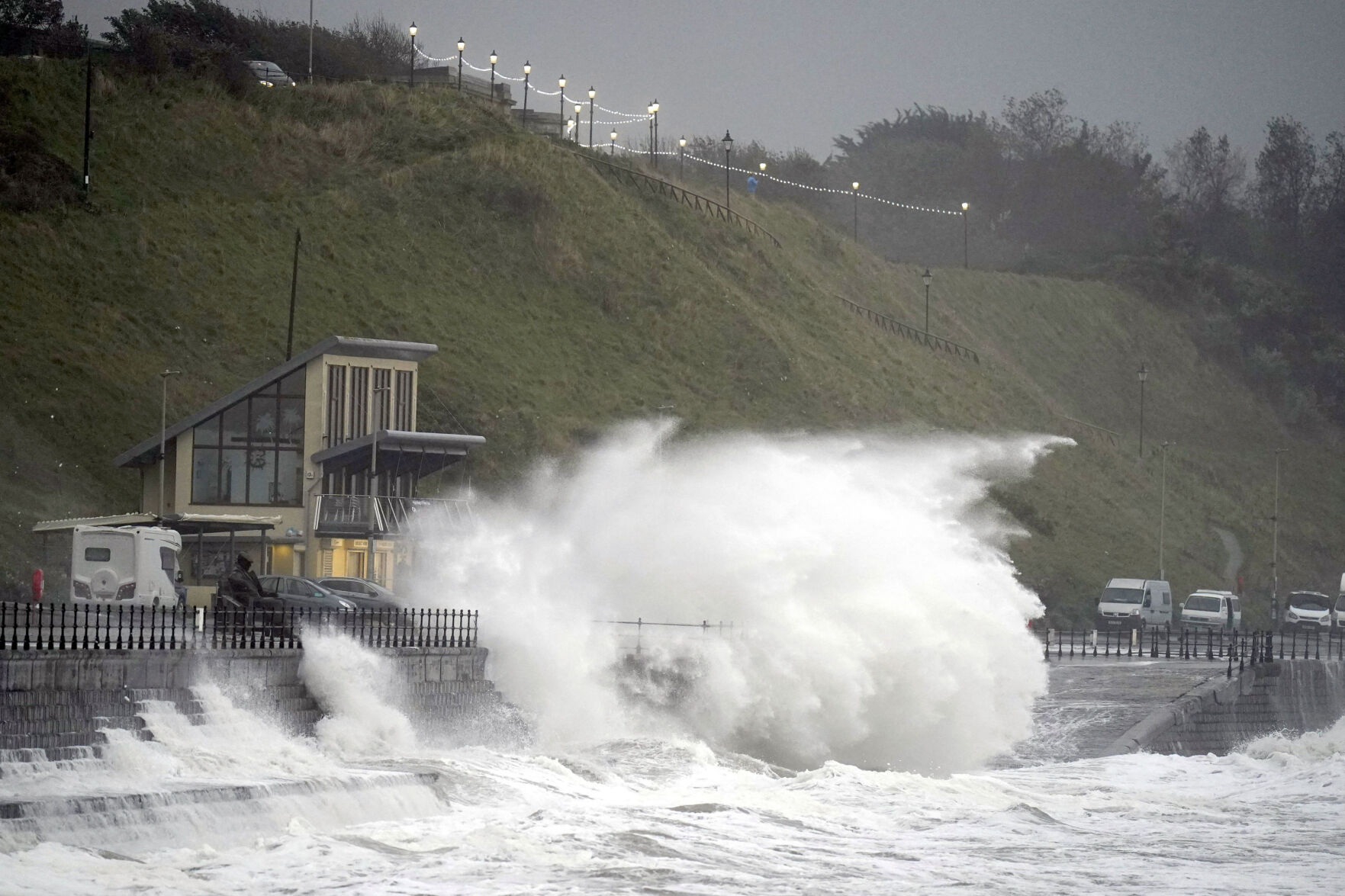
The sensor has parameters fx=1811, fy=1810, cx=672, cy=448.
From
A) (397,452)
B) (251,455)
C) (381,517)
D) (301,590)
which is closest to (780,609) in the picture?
(301,590)

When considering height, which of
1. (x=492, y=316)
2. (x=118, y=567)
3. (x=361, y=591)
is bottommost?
(x=361, y=591)

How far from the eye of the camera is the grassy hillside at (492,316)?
62.4 meters

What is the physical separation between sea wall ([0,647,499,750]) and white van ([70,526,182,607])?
32.3 ft

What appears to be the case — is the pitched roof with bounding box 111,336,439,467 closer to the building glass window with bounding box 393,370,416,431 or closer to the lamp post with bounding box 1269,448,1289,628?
the building glass window with bounding box 393,370,416,431

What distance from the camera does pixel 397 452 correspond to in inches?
1822

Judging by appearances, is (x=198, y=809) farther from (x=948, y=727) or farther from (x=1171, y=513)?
(x=1171, y=513)

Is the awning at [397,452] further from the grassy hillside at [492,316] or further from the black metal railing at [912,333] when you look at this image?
the black metal railing at [912,333]

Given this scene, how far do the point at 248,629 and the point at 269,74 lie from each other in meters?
75.5

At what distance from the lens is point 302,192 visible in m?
82.0

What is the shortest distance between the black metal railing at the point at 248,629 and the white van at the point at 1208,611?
3692 cm

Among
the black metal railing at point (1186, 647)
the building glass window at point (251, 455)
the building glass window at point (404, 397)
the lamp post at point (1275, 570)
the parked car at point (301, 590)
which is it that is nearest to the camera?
the parked car at point (301, 590)

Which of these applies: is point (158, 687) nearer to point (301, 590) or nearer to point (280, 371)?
point (301, 590)

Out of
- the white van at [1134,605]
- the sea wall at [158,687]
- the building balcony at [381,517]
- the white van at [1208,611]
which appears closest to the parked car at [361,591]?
the building balcony at [381,517]

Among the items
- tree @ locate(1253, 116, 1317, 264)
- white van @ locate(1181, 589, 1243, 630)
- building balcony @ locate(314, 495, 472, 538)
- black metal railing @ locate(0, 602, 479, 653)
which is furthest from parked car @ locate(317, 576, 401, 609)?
tree @ locate(1253, 116, 1317, 264)
